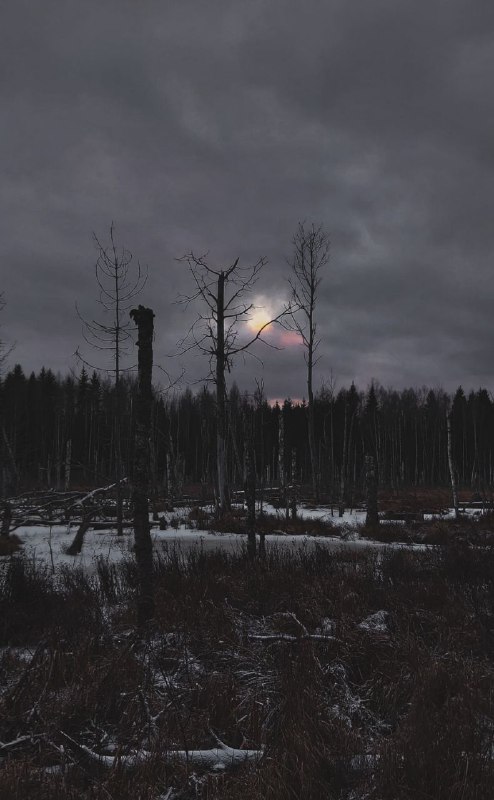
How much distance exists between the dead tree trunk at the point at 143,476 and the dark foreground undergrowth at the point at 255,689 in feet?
1.09

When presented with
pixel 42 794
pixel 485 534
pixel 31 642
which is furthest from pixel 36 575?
pixel 485 534

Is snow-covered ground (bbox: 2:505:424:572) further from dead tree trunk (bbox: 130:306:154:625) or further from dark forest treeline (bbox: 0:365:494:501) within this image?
dark forest treeline (bbox: 0:365:494:501)

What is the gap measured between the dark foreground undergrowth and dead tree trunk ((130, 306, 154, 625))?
1.09 ft

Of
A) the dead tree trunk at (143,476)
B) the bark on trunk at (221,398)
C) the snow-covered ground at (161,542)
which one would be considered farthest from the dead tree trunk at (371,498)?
the dead tree trunk at (143,476)

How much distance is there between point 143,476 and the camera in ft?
16.0

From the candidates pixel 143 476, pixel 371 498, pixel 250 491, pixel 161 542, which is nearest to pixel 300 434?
pixel 371 498

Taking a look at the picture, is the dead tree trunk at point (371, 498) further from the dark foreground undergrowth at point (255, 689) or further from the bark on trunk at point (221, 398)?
the dark foreground undergrowth at point (255, 689)

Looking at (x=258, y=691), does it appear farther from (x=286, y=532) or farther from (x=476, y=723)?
(x=286, y=532)

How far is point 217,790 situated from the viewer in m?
2.28

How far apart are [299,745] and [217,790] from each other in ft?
1.69

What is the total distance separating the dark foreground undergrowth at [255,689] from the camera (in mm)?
2318

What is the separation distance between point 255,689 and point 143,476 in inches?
91.7

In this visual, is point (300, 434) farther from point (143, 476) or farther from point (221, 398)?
point (143, 476)

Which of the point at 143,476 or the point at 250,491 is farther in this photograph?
the point at 250,491
